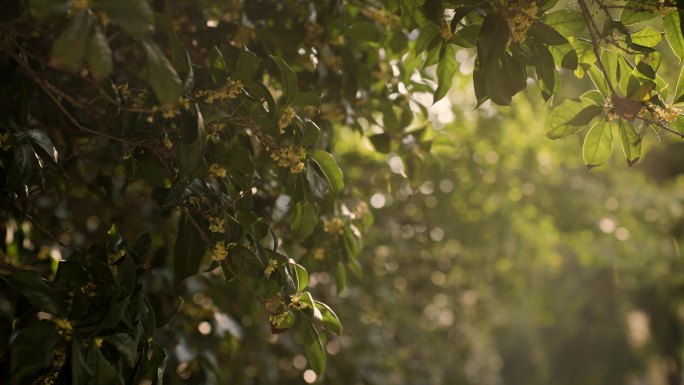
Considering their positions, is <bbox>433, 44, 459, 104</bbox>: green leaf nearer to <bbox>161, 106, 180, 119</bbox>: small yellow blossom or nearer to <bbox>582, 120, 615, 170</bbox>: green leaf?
<bbox>582, 120, 615, 170</bbox>: green leaf

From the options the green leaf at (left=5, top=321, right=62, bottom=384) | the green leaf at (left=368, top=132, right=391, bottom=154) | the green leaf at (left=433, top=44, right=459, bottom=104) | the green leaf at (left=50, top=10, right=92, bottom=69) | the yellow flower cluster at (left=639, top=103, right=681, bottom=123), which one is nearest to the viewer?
the green leaf at (left=50, top=10, right=92, bottom=69)

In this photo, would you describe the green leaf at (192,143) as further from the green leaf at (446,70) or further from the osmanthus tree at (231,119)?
the green leaf at (446,70)

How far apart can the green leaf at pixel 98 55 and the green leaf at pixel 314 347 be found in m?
0.59

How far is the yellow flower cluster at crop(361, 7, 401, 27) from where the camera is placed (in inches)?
59.1

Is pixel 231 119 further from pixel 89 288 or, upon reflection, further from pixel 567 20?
pixel 567 20

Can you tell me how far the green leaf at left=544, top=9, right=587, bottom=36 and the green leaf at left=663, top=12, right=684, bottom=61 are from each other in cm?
17

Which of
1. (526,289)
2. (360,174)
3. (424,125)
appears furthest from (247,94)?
(526,289)

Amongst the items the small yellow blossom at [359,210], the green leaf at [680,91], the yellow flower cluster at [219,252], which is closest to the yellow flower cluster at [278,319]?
the yellow flower cluster at [219,252]

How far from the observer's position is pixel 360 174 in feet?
10.7

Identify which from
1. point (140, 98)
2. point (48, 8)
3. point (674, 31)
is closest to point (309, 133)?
point (140, 98)

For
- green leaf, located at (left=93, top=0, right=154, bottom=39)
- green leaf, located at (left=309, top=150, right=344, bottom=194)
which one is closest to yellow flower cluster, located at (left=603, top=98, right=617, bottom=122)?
green leaf, located at (left=309, top=150, right=344, bottom=194)

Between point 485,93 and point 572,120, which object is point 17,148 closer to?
point 485,93

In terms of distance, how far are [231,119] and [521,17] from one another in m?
0.58

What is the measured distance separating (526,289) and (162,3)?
4.77 m
